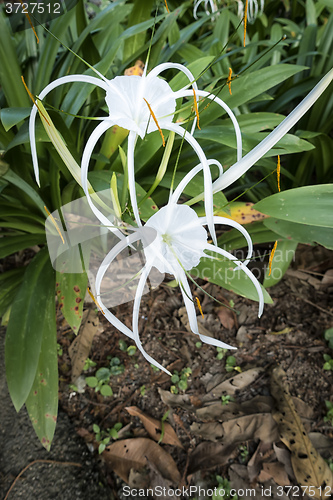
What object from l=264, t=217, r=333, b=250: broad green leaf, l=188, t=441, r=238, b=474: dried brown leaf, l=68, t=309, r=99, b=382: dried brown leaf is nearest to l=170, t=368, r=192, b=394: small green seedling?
l=188, t=441, r=238, b=474: dried brown leaf

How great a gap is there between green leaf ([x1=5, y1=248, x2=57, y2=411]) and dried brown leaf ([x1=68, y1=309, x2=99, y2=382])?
22cm

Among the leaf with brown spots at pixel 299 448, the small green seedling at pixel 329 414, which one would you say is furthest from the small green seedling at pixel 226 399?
the small green seedling at pixel 329 414

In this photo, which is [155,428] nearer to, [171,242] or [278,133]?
[171,242]

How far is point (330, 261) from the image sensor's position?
121cm

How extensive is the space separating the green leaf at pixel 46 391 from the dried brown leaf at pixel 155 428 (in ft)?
0.80

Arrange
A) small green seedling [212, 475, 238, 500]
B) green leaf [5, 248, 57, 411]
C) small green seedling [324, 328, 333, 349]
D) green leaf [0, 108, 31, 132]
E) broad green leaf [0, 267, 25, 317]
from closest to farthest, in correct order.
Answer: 1. green leaf [0, 108, 31, 132]
2. green leaf [5, 248, 57, 411]
3. small green seedling [212, 475, 238, 500]
4. broad green leaf [0, 267, 25, 317]
5. small green seedling [324, 328, 333, 349]

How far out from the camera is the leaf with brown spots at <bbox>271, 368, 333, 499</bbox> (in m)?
0.85

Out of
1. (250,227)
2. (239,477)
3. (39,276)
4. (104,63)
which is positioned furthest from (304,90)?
(239,477)

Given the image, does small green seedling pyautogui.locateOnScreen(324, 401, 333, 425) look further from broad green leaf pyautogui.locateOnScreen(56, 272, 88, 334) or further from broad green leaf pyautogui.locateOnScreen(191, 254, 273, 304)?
broad green leaf pyautogui.locateOnScreen(56, 272, 88, 334)

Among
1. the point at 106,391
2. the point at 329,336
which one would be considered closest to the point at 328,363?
the point at 329,336

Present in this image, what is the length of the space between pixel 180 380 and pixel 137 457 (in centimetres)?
22

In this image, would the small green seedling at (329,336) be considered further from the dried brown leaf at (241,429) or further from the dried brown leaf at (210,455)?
the dried brown leaf at (210,455)

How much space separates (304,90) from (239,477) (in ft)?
3.87

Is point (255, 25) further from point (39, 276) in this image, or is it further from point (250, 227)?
point (39, 276)
